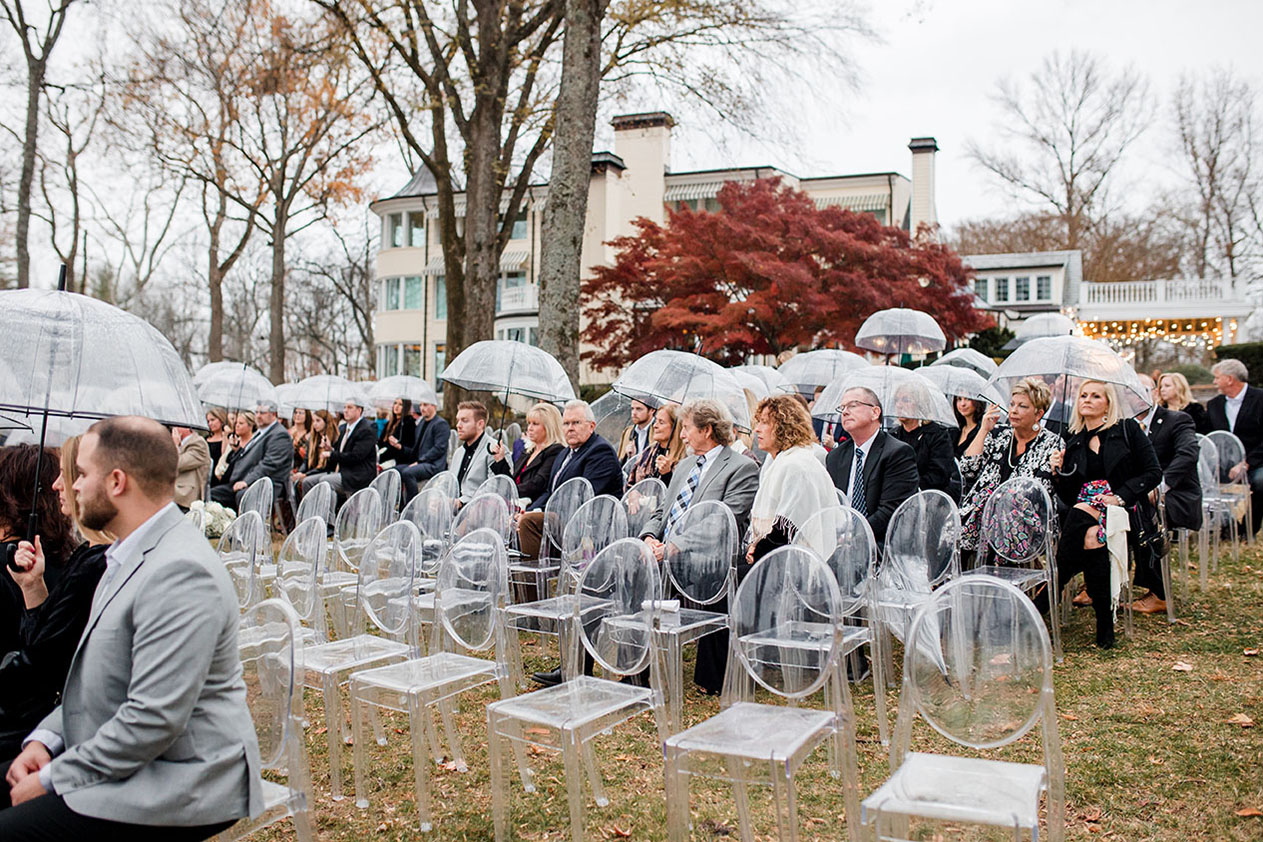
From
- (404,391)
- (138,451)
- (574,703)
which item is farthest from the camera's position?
(404,391)

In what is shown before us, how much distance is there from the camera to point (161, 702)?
89.4 inches

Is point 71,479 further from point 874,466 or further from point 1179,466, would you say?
point 1179,466

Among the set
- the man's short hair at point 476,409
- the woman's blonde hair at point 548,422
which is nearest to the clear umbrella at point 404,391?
the man's short hair at point 476,409

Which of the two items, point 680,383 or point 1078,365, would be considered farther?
point 680,383

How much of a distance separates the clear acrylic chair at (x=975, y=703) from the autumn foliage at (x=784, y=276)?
14084 mm

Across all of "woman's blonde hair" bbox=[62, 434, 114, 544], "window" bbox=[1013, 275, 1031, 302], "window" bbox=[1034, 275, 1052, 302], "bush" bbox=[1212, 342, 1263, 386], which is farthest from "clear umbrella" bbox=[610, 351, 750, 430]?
"window" bbox=[1013, 275, 1031, 302]

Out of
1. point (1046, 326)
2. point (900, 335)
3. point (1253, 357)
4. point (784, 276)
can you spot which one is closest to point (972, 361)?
point (900, 335)

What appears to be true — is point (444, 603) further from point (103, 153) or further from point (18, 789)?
point (103, 153)

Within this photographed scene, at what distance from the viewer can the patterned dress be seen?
602cm

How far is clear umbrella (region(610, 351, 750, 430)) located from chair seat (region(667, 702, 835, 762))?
12.6 ft

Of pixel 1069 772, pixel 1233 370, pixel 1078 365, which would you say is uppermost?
pixel 1233 370

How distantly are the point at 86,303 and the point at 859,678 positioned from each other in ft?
14.2

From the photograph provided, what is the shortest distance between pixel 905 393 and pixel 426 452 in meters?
6.17

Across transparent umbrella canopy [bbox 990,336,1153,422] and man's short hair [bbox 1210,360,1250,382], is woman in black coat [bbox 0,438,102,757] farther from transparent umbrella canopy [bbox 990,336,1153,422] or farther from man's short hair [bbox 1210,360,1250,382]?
man's short hair [bbox 1210,360,1250,382]
